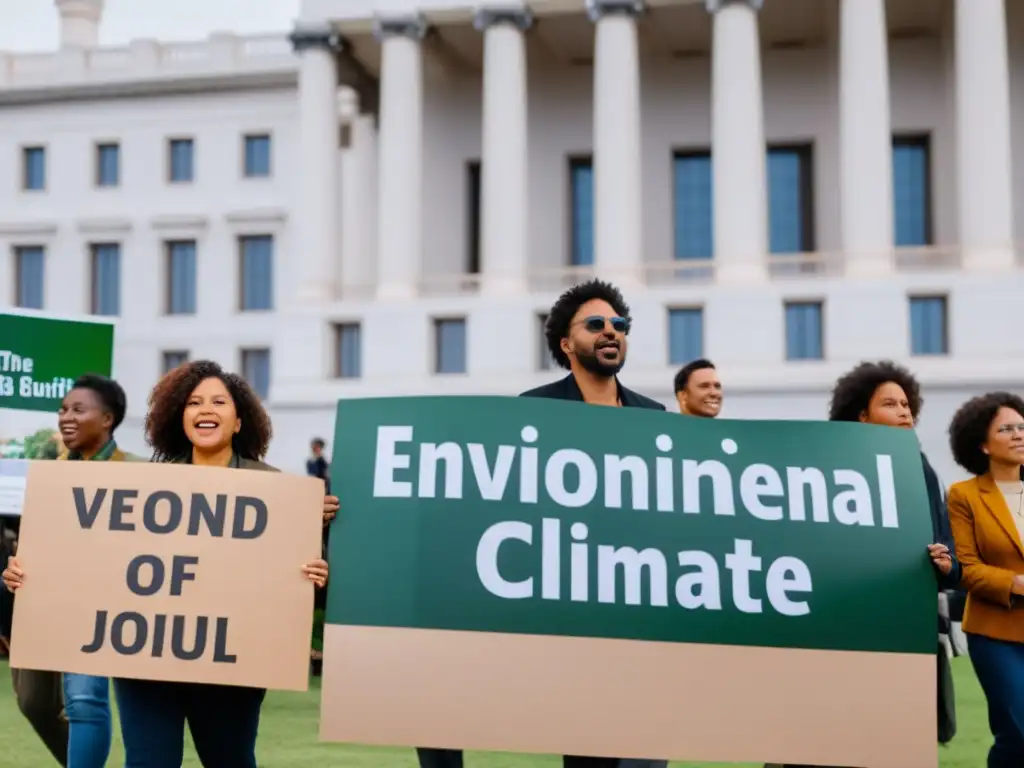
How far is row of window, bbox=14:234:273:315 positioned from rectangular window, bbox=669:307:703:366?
1516 centimetres

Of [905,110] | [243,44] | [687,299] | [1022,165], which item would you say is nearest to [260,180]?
[243,44]

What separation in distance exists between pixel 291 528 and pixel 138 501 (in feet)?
1.91

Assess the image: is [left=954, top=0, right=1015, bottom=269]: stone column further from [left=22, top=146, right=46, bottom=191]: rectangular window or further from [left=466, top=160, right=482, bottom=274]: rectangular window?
[left=22, top=146, right=46, bottom=191]: rectangular window

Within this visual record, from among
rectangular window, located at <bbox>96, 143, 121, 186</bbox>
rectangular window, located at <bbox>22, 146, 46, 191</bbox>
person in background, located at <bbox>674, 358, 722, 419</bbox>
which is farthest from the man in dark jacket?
rectangular window, located at <bbox>22, 146, 46, 191</bbox>

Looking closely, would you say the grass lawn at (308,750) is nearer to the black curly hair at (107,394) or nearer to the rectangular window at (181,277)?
the black curly hair at (107,394)

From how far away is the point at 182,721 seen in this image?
5008 millimetres

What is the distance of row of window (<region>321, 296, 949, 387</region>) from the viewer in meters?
33.4

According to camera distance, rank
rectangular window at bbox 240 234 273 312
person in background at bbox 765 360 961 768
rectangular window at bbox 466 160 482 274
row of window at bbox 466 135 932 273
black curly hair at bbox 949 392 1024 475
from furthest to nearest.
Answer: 1. rectangular window at bbox 240 234 273 312
2. rectangular window at bbox 466 160 482 274
3. row of window at bbox 466 135 932 273
4. black curly hair at bbox 949 392 1024 475
5. person in background at bbox 765 360 961 768

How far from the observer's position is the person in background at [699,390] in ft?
27.5

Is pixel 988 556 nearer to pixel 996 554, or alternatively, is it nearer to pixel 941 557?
pixel 996 554

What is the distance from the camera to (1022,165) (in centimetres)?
3734

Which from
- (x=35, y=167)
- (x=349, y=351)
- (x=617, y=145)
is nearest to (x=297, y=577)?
(x=617, y=145)

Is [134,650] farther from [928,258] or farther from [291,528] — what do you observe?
[928,258]

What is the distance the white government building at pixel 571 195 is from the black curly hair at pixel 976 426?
87.5 feet
